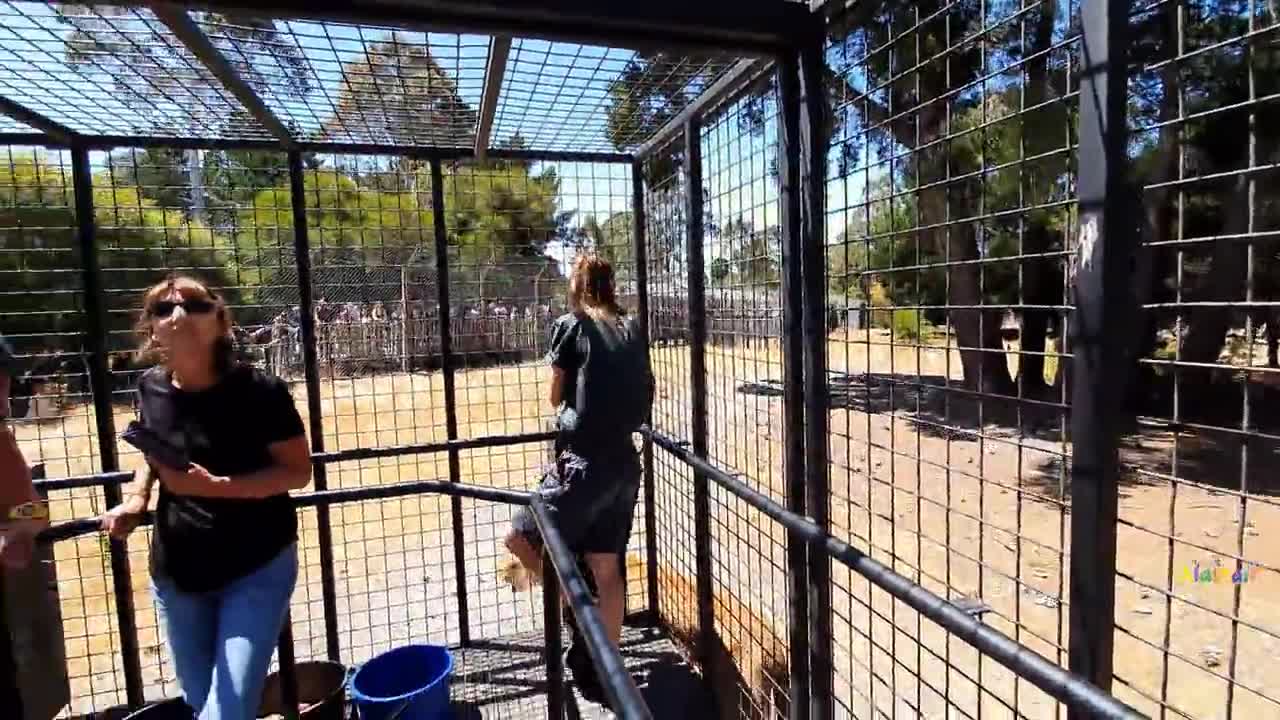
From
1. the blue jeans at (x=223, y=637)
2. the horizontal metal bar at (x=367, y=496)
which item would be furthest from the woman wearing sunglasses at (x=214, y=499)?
the horizontal metal bar at (x=367, y=496)

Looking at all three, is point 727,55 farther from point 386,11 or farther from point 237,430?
point 237,430

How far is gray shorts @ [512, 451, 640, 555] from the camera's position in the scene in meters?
2.90

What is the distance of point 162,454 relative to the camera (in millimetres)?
1919

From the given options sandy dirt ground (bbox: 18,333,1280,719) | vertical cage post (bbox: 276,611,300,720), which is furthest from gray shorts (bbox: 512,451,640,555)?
vertical cage post (bbox: 276,611,300,720)

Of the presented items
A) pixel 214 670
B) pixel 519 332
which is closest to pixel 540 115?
pixel 519 332

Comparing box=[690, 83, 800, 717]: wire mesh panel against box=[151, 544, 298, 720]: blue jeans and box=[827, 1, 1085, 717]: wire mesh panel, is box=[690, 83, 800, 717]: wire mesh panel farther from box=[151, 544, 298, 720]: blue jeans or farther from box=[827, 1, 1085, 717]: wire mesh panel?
box=[151, 544, 298, 720]: blue jeans

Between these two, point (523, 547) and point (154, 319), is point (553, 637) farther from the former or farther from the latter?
→ point (154, 319)

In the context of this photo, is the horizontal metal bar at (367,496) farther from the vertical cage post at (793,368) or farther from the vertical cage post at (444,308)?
the vertical cage post at (444,308)

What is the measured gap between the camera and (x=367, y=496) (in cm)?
232

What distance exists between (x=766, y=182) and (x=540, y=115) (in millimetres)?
1169

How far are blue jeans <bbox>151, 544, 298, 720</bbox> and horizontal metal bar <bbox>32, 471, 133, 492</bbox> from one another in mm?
1203

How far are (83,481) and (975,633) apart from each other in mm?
3351

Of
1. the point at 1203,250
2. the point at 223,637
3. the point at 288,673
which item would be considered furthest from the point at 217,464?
the point at 1203,250

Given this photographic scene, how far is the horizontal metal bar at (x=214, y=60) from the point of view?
1.80m
